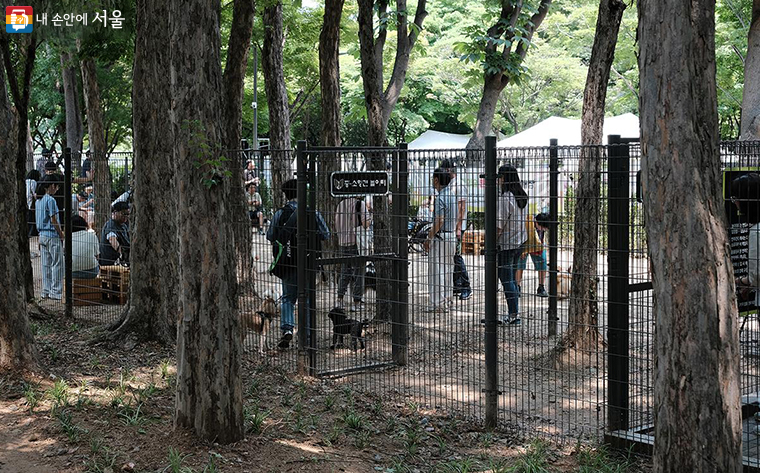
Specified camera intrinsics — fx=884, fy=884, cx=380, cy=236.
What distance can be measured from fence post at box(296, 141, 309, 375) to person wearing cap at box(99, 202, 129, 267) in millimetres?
3900

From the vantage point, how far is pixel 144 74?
31.4 feet

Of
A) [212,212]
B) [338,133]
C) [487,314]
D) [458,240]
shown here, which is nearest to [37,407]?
[212,212]

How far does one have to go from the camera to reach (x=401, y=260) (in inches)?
368

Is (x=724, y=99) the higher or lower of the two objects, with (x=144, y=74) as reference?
higher

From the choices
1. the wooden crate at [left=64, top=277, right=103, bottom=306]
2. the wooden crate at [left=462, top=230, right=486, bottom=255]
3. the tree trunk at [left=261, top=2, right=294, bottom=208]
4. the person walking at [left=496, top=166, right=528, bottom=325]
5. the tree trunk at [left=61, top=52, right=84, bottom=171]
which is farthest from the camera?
the tree trunk at [left=61, top=52, right=84, bottom=171]

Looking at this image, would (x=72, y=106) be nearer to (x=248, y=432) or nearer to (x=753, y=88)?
(x=753, y=88)

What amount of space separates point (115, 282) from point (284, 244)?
11.9 ft

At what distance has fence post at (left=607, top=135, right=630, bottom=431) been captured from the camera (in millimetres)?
6469

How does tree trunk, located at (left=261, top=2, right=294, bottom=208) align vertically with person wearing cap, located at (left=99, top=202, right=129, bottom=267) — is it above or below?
above

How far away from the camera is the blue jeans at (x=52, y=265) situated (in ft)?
44.5

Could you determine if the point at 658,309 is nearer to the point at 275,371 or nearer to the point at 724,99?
the point at 275,371

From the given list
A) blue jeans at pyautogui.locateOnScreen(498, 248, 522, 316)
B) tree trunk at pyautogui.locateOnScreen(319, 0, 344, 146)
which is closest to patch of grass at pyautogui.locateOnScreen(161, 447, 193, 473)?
blue jeans at pyautogui.locateOnScreen(498, 248, 522, 316)

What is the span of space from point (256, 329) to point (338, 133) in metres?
5.89

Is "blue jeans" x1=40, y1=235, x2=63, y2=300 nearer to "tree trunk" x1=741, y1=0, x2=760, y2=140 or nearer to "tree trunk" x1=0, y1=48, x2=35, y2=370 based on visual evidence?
"tree trunk" x1=0, y1=48, x2=35, y2=370
